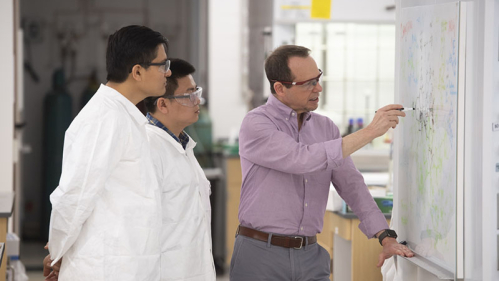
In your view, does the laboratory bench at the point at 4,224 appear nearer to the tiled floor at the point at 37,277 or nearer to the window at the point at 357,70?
the tiled floor at the point at 37,277

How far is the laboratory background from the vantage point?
183cm

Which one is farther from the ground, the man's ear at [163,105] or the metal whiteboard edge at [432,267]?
the man's ear at [163,105]

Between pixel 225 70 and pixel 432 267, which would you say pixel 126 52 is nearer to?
pixel 432 267

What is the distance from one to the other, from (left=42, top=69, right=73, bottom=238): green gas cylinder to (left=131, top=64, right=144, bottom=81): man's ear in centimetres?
493

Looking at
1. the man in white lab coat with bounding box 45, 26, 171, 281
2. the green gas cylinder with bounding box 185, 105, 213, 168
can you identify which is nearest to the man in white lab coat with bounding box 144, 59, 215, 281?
the man in white lab coat with bounding box 45, 26, 171, 281

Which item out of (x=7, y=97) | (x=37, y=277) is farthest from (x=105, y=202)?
(x=37, y=277)

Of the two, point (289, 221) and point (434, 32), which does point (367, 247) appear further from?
point (434, 32)

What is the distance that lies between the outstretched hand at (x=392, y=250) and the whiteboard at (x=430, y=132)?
3 cm

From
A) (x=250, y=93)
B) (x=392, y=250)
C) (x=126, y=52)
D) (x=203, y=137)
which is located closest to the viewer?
(x=126, y=52)

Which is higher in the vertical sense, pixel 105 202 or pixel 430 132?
pixel 430 132

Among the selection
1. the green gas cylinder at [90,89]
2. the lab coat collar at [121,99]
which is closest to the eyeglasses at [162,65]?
the lab coat collar at [121,99]

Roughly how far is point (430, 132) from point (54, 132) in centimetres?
522

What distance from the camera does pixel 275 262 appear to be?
85.4 inches

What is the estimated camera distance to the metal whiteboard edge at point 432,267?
1.90 meters
